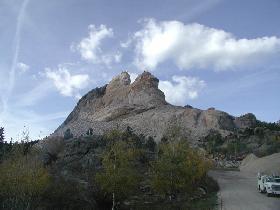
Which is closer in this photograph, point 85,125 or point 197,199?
point 197,199

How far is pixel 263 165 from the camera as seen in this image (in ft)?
238

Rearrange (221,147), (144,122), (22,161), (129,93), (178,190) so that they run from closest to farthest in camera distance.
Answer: (22,161) < (178,190) < (221,147) < (144,122) < (129,93)

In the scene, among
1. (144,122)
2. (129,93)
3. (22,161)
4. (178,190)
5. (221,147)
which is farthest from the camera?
(129,93)

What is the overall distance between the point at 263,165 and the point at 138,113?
66095 millimetres

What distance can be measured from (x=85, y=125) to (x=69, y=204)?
91786 millimetres

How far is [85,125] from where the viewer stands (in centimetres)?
12938

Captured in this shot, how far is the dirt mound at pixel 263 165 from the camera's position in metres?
68.6

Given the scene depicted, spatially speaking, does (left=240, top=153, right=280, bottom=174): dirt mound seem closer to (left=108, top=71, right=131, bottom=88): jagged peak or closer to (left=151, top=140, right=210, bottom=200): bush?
(left=151, top=140, right=210, bottom=200): bush

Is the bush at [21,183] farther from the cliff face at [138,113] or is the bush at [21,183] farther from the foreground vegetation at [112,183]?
the cliff face at [138,113]

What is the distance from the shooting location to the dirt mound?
68581mm

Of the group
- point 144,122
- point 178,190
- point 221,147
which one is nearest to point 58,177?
point 178,190

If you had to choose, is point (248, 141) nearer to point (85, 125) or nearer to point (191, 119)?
point (191, 119)

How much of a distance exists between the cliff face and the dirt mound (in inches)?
1162

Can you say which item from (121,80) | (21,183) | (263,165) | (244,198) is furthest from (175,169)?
(121,80)
